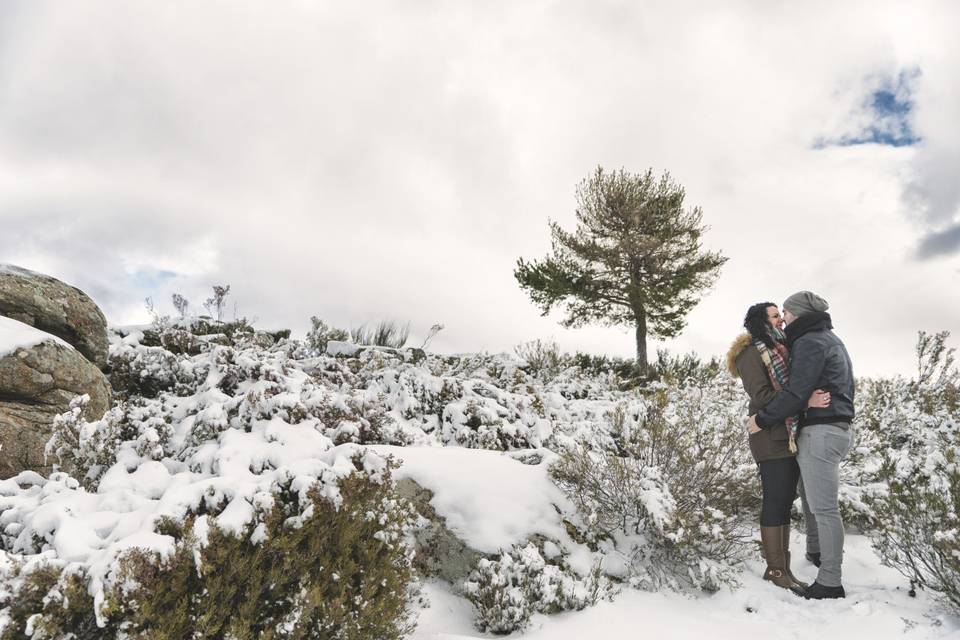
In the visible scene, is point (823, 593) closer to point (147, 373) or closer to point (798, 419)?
point (798, 419)

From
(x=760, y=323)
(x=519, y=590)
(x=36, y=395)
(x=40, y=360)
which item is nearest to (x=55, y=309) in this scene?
(x=40, y=360)

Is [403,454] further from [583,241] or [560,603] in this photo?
[583,241]

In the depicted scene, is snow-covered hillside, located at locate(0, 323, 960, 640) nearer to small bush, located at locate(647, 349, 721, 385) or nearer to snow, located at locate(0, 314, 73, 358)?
snow, located at locate(0, 314, 73, 358)

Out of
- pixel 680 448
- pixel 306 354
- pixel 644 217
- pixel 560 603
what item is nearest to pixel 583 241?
pixel 644 217

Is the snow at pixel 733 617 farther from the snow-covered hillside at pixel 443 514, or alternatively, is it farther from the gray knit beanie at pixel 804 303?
the gray knit beanie at pixel 804 303

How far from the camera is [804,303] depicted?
13.0 feet

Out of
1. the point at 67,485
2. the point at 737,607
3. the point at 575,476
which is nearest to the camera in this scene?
the point at 67,485

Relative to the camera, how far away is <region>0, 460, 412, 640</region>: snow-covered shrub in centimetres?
197

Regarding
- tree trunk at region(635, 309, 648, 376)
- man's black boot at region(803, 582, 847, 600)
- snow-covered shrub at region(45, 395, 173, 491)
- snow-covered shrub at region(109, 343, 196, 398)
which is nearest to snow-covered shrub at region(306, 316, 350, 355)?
snow-covered shrub at region(109, 343, 196, 398)

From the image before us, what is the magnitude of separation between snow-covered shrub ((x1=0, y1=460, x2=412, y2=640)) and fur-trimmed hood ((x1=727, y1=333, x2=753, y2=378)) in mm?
2764

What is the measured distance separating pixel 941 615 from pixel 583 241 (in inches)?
721

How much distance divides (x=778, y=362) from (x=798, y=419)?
40cm

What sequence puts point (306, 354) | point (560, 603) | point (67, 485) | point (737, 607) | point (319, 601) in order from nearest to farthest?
1. point (319, 601)
2. point (67, 485)
3. point (560, 603)
4. point (737, 607)
5. point (306, 354)

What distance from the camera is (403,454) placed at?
4.17 meters
